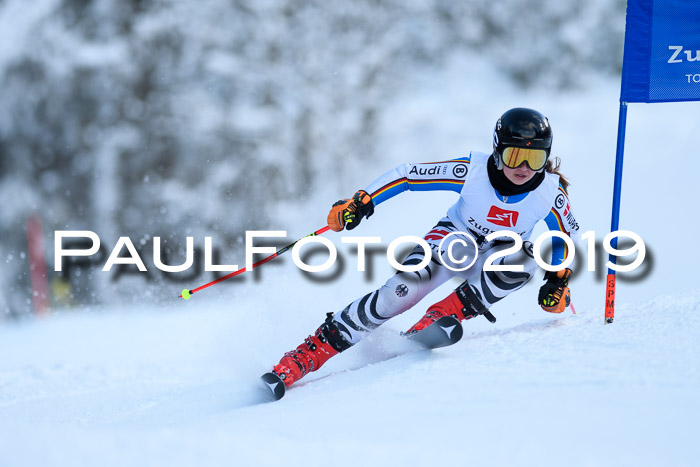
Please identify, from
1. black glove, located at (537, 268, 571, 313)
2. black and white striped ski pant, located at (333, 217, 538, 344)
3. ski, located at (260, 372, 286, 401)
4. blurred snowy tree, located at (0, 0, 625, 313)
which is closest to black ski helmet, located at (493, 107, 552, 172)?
black and white striped ski pant, located at (333, 217, 538, 344)

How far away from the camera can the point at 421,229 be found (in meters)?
11.2

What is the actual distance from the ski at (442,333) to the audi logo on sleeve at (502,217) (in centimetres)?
69

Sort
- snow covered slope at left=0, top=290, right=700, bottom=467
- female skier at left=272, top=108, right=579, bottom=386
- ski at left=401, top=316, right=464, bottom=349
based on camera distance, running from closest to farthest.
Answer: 1. snow covered slope at left=0, top=290, right=700, bottom=467
2. ski at left=401, top=316, right=464, bottom=349
3. female skier at left=272, top=108, right=579, bottom=386

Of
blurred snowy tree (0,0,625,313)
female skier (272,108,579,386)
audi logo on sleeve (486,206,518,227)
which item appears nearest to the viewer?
female skier (272,108,579,386)

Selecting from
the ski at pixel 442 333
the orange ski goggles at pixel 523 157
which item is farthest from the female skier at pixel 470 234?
the ski at pixel 442 333

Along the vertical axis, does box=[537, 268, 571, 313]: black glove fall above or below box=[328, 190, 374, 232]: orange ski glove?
below

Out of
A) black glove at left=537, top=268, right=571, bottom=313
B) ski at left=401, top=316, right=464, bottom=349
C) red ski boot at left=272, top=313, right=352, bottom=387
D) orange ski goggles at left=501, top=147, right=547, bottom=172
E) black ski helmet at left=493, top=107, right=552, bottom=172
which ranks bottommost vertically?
red ski boot at left=272, top=313, right=352, bottom=387

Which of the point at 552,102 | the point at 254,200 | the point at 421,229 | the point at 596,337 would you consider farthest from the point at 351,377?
the point at 552,102

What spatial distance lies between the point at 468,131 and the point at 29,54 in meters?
9.06

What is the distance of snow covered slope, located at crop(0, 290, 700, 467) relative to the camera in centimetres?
215

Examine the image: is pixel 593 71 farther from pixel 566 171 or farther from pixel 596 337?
pixel 596 337

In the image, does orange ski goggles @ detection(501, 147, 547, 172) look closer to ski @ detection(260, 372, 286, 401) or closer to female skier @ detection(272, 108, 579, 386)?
female skier @ detection(272, 108, 579, 386)

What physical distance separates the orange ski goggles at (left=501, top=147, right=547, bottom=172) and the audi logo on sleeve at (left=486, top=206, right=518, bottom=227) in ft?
0.96

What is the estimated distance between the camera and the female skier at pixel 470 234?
11.8 ft
